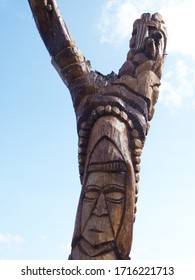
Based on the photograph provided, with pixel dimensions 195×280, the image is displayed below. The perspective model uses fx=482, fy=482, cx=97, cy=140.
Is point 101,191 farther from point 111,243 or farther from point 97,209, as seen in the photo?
point 111,243

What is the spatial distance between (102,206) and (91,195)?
14 cm

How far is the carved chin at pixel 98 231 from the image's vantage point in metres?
3.56

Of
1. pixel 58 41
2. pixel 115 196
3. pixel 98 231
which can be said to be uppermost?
pixel 58 41

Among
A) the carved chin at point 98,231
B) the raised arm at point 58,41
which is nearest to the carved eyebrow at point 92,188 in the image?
the carved chin at point 98,231

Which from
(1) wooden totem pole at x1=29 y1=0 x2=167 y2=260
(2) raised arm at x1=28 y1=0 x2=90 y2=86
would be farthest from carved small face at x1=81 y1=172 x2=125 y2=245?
(2) raised arm at x1=28 y1=0 x2=90 y2=86

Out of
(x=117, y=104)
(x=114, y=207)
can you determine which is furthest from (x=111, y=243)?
(x=117, y=104)

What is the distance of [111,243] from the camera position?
3588 millimetres

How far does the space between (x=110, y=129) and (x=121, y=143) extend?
155mm

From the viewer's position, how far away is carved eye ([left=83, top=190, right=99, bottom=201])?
12.4 feet

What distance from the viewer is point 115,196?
3.78 meters

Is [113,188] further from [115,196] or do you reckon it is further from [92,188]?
[92,188]

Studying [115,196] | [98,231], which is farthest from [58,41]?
[98,231]

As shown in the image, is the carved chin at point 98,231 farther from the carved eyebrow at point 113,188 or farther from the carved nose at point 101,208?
the carved eyebrow at point 113,188

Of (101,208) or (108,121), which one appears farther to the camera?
(108,121)
